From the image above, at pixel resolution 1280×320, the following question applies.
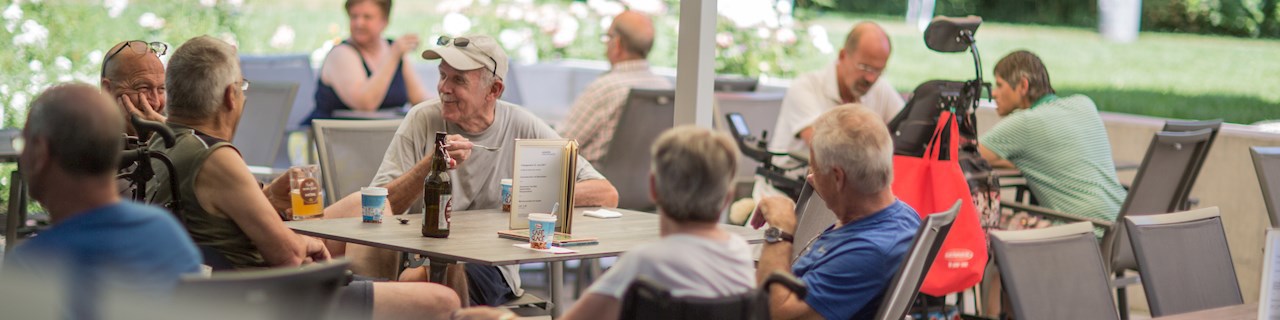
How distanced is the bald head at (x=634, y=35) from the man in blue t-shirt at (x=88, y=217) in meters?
3.83

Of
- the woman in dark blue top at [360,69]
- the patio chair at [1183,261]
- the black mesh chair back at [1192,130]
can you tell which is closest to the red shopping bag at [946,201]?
the patio chair at [1183,261]

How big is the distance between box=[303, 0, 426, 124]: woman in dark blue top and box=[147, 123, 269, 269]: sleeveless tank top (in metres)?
3.36

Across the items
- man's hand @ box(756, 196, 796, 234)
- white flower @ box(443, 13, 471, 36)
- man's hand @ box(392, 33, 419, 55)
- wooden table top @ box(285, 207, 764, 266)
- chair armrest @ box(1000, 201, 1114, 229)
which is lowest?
chair armrest @ box(1000, 201, 1114, 229)

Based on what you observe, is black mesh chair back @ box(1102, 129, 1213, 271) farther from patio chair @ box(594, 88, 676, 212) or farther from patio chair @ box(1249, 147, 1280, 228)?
patio chair @ box(594, 88, 676, 212)

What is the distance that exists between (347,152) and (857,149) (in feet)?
6.70

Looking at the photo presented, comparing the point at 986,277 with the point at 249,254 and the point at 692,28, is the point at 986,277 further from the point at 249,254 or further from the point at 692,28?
the point at 249,254

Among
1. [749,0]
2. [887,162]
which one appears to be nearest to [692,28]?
[887,162]

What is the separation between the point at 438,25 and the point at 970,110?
28.0 feet

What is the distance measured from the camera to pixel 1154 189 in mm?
5004

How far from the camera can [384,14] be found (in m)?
6.49

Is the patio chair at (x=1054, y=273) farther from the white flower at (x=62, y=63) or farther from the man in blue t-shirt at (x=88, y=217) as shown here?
the white flower at (x=62, y=63)

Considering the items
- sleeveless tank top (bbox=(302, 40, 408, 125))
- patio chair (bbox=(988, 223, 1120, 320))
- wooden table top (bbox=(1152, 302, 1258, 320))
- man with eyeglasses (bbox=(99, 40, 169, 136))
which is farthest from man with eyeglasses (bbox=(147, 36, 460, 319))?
sleeveless tank top (bbox=(302, 40, 408, 125))

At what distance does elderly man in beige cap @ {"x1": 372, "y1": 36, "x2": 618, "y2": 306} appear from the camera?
156 inches

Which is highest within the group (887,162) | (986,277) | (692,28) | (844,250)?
(692,28)
